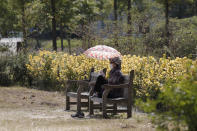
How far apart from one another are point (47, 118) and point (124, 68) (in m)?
3.89

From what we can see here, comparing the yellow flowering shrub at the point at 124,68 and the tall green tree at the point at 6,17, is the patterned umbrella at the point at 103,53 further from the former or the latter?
the tall green tree at the point at 6,17

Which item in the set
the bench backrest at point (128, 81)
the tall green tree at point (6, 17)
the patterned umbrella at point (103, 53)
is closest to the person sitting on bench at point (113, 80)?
the bench backrest at point (128, 81)

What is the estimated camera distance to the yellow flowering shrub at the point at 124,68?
10922 millimetres

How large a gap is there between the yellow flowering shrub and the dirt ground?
1.04m

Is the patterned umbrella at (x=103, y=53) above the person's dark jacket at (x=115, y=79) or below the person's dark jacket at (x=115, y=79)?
above

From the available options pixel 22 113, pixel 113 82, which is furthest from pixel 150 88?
pixel 22 113

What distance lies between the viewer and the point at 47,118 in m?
8.80

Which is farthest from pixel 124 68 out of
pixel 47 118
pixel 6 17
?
pixel 6 17

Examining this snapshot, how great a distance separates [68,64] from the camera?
14617mm

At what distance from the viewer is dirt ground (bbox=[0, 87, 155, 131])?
24.5 ft

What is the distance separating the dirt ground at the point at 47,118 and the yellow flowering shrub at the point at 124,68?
104cm

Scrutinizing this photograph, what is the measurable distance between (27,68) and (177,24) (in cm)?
1027

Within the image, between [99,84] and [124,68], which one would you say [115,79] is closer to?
[99,84]

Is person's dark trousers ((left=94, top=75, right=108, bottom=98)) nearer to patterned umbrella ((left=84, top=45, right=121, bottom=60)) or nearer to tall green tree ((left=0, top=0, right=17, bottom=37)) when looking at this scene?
patterned umbrella ((left=84, top=45, right=121, bottom=60))
